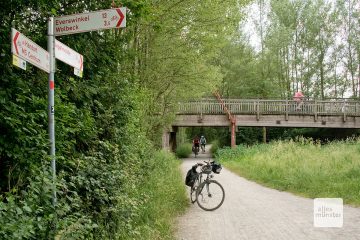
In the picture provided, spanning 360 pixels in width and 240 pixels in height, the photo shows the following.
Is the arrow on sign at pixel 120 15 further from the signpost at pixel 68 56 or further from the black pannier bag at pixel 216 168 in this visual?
the black pannier bag at pixel 216 168

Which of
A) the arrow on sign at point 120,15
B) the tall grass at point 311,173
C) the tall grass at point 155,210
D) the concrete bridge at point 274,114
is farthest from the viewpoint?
the concrete bridge at point 274,114

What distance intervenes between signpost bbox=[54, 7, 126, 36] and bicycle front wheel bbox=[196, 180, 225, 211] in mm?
5522

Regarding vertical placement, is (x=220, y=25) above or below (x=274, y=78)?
below

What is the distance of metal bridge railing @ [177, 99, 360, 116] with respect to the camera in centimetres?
2723

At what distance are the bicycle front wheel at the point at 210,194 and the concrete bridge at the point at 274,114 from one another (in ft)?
60.5

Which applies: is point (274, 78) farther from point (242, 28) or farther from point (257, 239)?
point (257, 239)

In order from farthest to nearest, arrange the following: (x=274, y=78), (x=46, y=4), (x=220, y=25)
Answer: (x=274, y=78), (x=220, y=25), (x=46, y=4)

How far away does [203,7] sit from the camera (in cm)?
941

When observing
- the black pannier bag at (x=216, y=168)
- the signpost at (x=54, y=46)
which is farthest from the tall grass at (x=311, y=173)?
the signpost at (x=54, y=46)

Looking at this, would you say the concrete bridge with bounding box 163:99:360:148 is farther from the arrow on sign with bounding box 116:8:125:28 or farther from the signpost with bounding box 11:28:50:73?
the signpost with bounding box 11:28:50:73

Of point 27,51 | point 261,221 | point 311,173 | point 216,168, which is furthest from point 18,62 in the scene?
point 311,173

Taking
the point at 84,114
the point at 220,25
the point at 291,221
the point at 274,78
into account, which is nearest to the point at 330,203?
the point at 291,221

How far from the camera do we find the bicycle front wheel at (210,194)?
8625mm

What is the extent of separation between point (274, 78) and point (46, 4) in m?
34.6
